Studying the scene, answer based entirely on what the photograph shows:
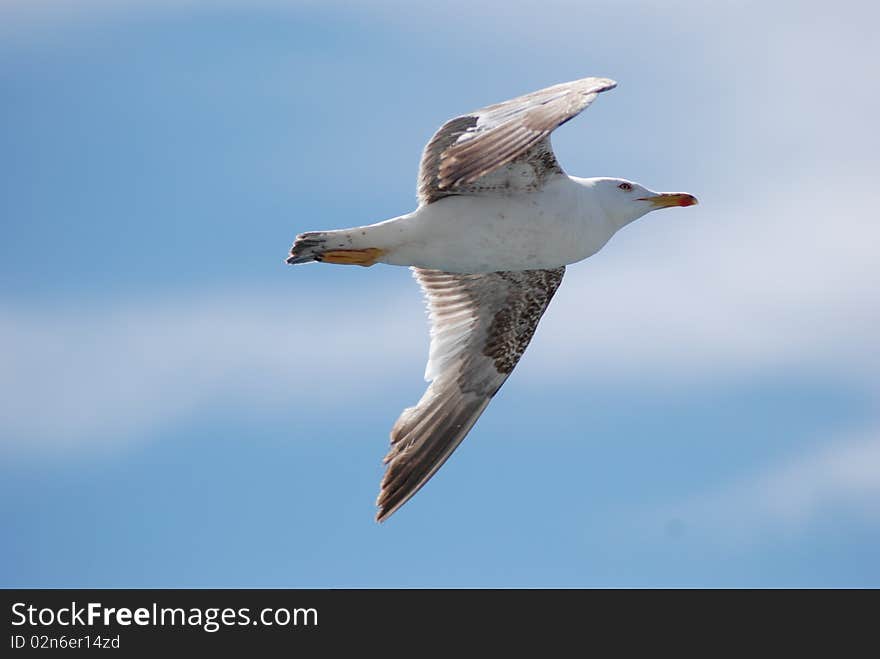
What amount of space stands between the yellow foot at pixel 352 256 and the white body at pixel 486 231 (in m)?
0.05

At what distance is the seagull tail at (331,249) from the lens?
13.3 metres

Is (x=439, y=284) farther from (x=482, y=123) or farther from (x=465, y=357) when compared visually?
(x=482, y=123)

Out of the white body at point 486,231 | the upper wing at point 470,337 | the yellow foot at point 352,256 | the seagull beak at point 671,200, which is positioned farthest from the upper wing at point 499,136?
the upper wing at point 470,337

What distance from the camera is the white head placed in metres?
14.0

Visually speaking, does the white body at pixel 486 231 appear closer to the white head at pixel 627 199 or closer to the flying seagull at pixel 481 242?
the flying seagull at pixel 481 242

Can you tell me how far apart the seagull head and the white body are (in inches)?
11.5

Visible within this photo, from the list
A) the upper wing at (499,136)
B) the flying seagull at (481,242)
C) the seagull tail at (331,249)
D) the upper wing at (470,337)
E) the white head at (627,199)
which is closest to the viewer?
the upper wing at (499,136)

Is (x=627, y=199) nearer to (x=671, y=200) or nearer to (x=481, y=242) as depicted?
(x=671, y=200)

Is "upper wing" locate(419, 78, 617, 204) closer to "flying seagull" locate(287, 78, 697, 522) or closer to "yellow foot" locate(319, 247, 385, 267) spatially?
"flying seagull" locate(287, 78, 697, 522)

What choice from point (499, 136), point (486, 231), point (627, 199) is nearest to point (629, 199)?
point (627, 199)

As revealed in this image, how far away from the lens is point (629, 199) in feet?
46.3

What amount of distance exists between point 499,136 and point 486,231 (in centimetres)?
164

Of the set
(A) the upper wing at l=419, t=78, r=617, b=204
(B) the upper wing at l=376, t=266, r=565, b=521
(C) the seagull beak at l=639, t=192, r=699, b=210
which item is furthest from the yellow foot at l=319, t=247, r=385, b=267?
(C) the seagull beak at l=639, t=192, r=699, b=210

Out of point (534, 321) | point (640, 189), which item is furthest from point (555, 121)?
point (534, 321)
